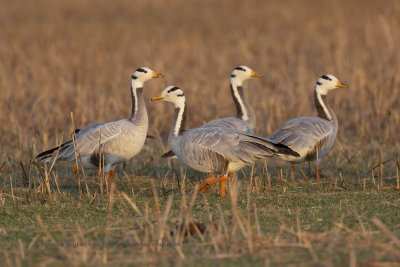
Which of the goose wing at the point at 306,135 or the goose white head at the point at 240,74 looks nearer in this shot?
the goose wing at the point at 306,135

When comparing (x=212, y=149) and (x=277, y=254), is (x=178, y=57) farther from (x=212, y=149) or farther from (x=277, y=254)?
(x=277, y=254)

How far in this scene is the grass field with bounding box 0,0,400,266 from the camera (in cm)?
488

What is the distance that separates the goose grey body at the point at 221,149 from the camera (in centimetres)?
→ 729

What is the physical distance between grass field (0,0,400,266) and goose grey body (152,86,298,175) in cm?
41

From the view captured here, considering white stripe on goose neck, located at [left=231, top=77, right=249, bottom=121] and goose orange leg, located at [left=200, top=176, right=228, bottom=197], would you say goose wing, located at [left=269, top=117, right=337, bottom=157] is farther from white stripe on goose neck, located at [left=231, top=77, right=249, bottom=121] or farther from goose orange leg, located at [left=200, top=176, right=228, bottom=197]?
white stripe on goose neck, located at [left=231, top=77, right=249, bottom=121]

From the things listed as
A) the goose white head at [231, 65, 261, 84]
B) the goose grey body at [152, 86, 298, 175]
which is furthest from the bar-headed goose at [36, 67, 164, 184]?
the goose white head at [231, 65, 261, 84]

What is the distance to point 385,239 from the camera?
4.95 meters

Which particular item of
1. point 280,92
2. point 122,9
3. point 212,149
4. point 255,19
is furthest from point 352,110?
point 122,9

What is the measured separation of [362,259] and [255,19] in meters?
19.3

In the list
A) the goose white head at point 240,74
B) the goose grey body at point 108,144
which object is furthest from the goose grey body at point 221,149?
the goose white head at point 240,74

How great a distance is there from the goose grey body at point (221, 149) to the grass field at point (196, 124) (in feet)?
1.36

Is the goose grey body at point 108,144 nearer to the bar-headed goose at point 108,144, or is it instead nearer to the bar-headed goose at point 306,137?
the bar-headed goose at point 108,144

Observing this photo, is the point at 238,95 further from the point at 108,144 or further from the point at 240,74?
the point at 108,144

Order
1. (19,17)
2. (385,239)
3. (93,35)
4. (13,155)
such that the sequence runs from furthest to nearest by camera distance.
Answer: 1. (19,17)
2. (93,35)
3. (13,155)
4. (385,239)
